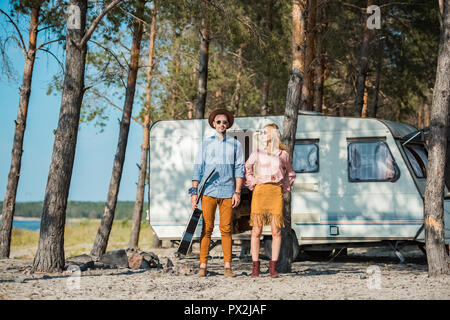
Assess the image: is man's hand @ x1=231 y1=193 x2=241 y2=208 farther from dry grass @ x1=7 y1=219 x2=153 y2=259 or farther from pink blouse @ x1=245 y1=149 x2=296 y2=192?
dry grass @ x1=7 y1=219 x2=153 y2=259

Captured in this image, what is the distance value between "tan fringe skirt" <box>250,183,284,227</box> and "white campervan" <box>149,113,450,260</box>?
11.6ft

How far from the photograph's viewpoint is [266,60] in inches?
693

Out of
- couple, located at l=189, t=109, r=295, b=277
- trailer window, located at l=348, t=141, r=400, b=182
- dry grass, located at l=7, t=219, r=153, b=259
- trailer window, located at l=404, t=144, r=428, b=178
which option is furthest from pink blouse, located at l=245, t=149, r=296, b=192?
dry grass, located at l=7, t=219, r=153, b=259

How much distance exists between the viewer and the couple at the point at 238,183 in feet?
24.9

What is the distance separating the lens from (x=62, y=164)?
27.0 feet

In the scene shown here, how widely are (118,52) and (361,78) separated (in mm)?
6436

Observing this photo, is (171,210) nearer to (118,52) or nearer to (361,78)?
(118,52)

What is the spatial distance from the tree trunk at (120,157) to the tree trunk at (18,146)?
6.43 ft

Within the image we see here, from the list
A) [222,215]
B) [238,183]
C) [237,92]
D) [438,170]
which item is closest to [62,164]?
[222,215]

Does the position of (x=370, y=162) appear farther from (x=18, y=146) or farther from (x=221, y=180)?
(x=18, y=146)

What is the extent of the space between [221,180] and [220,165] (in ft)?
0.60

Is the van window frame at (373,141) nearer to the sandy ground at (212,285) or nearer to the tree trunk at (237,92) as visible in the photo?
the sandy ground at (212,285)

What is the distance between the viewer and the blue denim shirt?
300 inches

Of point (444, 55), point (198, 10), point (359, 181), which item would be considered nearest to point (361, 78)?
point (359, 181)
